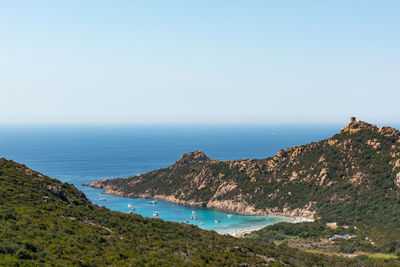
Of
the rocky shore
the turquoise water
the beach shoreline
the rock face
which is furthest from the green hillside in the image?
the turquoise water

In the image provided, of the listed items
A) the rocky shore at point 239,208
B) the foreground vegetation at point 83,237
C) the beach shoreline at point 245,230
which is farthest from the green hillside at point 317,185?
the foreground vegetation at point 83,237

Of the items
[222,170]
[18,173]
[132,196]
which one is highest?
[18,173]

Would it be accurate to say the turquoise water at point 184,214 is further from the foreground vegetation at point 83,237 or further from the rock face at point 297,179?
the foreground vegetation at point 83,237

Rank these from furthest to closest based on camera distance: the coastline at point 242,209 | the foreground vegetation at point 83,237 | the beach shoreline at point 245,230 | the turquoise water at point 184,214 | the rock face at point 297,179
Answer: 1. the rock face at point 297,179
2. the coastline at point 242,209
3. the turquoise water at point 184,214
4. the beach shoreline at point 245,230
5. the foreground vegetation at point 83,237

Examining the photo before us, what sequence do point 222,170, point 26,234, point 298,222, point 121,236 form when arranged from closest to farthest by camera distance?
point 26,234, point 121,236, point 298,222, point 222,170

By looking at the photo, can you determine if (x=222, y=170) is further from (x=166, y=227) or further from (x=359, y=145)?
(x=166, y=227)

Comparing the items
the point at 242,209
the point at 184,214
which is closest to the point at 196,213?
the point at 184,214

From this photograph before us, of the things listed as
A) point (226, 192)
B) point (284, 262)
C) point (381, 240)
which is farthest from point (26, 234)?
point (226, 192)
